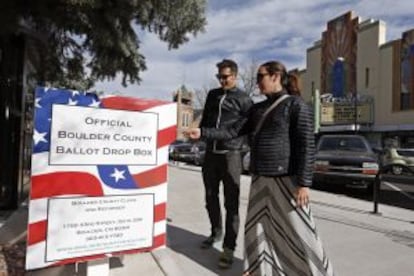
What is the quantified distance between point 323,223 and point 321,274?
11.7 feet

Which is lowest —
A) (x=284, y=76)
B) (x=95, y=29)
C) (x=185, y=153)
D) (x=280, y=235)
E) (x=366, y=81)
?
(x=280, y=235)

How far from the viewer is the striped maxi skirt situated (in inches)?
158

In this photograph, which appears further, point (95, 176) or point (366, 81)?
point (366, 81)

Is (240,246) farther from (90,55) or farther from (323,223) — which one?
(90,55)

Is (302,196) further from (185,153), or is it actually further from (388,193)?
(185,153)

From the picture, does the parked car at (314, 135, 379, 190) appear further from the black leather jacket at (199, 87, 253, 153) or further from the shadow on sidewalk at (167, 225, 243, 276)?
the black leather jacket at (199, 87, 253, 153)

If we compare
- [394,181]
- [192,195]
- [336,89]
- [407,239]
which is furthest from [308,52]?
[407,239]

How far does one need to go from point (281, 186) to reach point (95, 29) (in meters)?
3.58

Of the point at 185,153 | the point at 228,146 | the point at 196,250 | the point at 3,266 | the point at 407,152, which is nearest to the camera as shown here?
the point at 3,266

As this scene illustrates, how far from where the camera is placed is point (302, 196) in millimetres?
3992

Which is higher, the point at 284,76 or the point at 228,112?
the point at 284,76

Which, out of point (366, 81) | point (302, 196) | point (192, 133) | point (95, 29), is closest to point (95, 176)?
point (192, 133)

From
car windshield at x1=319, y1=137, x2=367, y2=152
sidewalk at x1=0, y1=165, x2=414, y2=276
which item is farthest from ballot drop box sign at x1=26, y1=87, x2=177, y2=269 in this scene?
car windshield at x1=319, y1=137, x2=367, y2=152

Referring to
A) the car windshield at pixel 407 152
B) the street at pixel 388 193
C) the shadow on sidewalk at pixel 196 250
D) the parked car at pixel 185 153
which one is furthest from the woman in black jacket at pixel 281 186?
the parked car at pixel 185 153
